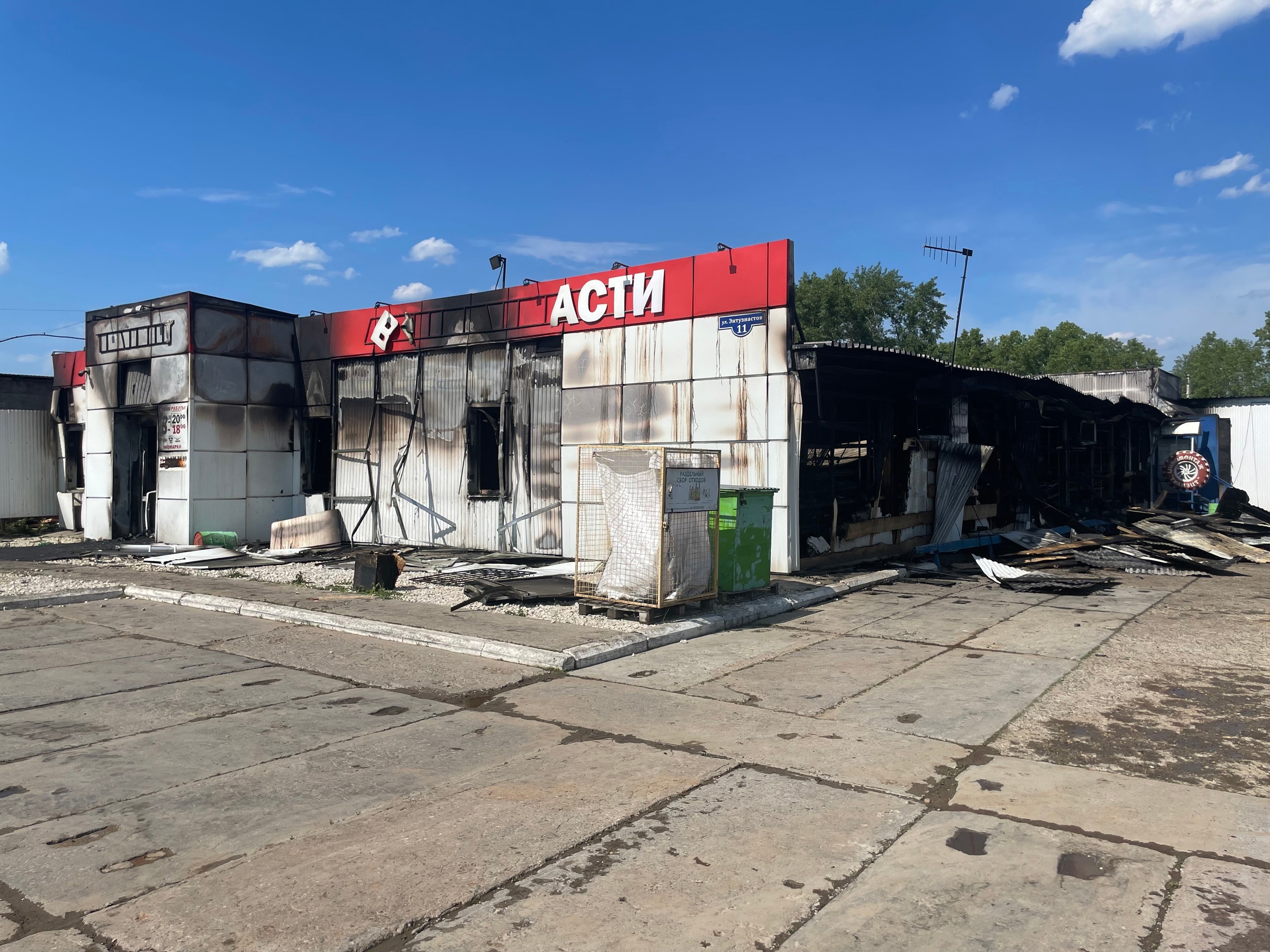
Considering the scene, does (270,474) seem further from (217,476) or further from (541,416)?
(541,416)

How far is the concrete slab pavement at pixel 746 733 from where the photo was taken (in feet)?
17.9

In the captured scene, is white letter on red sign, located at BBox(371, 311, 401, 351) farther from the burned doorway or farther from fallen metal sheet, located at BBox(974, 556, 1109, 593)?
fallen metal sheet, located at BBox(974, 556, 1109, 593)

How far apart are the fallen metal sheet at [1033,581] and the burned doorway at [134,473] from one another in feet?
60.3

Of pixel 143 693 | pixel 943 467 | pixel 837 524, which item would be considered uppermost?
pixel 943 467

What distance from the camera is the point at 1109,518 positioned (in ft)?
72.8

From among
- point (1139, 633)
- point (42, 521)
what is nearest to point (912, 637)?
point (1139, 633)

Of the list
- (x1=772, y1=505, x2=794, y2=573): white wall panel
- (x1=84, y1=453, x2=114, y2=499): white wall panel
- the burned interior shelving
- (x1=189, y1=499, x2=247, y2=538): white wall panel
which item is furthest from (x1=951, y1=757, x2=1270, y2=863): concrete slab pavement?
(x1=84, y1=453, x2=114, y2=499): white wall panel

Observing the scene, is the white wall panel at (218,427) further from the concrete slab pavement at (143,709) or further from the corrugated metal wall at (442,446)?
the concrete slab pavement at (143,709)

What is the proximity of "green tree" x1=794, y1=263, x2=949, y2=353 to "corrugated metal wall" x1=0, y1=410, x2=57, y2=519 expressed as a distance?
5430 cm

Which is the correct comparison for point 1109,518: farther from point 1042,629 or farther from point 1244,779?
point 1244,779

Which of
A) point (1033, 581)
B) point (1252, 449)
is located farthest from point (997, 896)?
point (1252, 449)

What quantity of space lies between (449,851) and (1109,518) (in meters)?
22.6

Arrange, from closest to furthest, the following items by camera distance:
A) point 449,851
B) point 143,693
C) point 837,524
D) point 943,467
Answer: point 449,851 → point 143,693 → point 837,524 → point 943,467

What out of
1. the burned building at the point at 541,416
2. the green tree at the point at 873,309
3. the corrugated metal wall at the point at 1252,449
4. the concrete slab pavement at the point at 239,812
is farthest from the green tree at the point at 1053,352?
the concrete slab pavement at the point at 239,812
